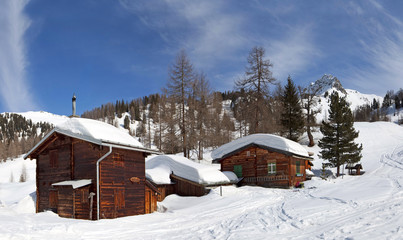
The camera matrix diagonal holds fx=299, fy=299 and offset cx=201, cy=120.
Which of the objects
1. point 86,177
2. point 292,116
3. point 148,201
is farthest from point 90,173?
point 292,116

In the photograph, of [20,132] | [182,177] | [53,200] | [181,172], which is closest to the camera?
[53,200]

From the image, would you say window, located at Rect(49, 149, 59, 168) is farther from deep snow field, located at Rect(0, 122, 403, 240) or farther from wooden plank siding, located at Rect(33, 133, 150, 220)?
deep snow field, located at Rect(0, 122, 403, 240)

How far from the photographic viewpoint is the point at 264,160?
28.0m

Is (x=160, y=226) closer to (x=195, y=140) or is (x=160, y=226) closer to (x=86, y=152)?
(x=86, y=152)

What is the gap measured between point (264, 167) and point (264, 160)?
65 cm

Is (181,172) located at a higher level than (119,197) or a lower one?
higher

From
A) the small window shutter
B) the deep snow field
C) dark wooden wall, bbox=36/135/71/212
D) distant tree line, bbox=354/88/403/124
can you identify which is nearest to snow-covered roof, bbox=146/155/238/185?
the deep snow field

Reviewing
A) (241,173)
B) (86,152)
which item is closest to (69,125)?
(86,152)

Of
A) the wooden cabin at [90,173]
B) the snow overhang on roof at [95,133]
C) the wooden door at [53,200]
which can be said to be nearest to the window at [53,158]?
the wooden cabin at [90,173]

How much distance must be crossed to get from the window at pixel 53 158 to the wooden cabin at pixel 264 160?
50.3 feet

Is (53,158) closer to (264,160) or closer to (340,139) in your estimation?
(264,160)

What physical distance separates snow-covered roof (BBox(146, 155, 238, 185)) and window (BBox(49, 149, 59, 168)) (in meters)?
6.72

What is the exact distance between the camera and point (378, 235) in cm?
831

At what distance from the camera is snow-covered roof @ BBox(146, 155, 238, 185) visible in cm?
2305
